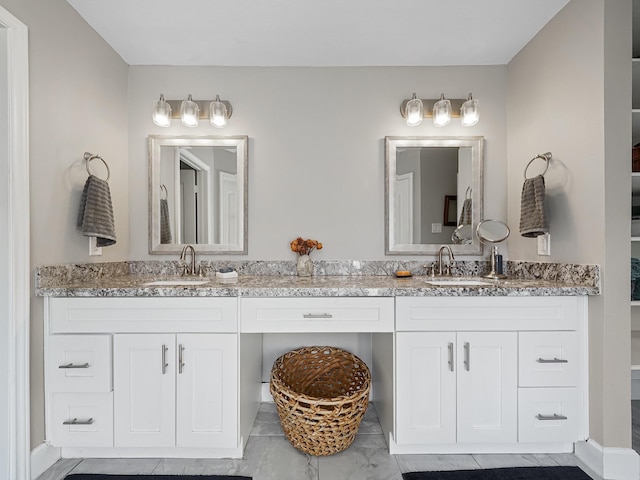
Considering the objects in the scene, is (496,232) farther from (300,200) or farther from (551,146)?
(300,200)

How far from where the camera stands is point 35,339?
5.14ft

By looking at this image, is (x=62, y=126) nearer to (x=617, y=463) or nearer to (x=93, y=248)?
(x=93, y=248)

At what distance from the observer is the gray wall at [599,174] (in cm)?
155

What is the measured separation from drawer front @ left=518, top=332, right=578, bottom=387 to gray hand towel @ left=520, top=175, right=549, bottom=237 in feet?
1.74

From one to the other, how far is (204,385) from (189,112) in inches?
61.7

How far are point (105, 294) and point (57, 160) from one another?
71 cm

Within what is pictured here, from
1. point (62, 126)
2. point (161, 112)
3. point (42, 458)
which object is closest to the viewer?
point (42, 458)

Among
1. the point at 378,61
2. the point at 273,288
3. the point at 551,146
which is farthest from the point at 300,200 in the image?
the point at 551,146

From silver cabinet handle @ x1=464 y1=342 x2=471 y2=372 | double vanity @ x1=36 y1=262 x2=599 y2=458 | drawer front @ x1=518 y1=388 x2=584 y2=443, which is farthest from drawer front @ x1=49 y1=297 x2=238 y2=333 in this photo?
drawer front @ x1=518 y1=388 x2=584 y2=443

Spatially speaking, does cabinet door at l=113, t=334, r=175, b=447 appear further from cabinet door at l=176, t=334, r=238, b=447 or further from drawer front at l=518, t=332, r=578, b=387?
drawer front at l=518, t=332, r=578, b=387

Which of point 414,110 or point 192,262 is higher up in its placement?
point 414,110

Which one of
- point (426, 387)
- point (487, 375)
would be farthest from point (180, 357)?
point (487, 375)

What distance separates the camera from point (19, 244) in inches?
58.1

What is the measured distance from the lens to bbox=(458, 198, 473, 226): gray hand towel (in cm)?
229
